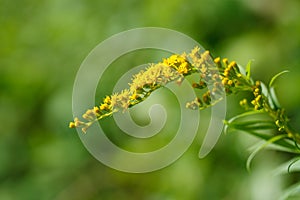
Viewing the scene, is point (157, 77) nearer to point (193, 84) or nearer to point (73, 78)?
point (193, 84)

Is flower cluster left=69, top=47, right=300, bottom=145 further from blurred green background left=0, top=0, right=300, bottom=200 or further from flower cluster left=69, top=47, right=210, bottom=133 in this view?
blurred green background left=0, top=0, right=300, bottom=200

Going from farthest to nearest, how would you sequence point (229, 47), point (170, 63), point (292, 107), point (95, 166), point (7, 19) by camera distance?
point (7, 19) → point (95, 166) → point (229, 47) → point (292, 107) → point (170, 63)

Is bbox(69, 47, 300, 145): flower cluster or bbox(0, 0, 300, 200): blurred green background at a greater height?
bbox(0, 0, 300, 200): blurred green background

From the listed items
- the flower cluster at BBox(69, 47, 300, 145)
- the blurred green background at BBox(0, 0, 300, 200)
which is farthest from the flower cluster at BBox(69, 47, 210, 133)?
the blurred green background at BBox(0, 0, 300, 200)

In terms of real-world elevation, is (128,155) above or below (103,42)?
below

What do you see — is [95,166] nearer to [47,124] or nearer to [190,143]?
[47,124]

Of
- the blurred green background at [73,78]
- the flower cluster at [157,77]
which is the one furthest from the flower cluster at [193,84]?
the blurred green background at [73,78]

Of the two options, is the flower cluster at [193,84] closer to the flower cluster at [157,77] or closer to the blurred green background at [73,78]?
the flower cluster at [157,77]

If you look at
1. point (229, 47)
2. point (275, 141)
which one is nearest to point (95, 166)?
point (229, 47)

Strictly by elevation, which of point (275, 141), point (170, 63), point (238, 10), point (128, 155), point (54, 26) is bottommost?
point (275, 141)
